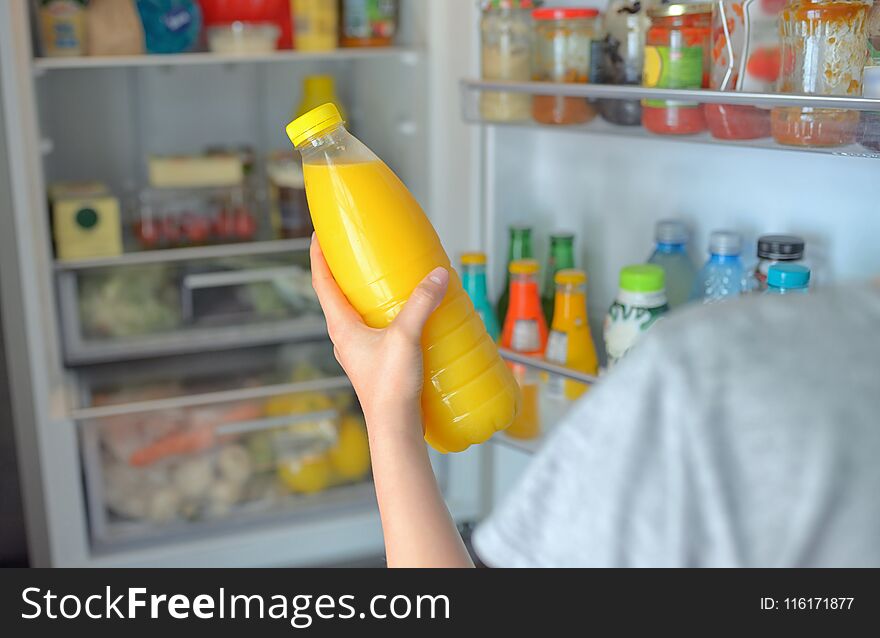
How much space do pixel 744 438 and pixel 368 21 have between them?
1.59m

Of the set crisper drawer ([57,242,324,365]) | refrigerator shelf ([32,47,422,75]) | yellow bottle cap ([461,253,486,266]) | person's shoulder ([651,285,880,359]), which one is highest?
refrigerator shelf ([32,47,422,75])

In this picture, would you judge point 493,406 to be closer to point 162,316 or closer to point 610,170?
point 610,170

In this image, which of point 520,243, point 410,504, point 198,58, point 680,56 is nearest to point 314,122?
point 410,504

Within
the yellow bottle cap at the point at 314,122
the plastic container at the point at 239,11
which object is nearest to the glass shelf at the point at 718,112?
the yellow bottle cap at the point at 314,122

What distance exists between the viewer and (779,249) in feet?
3.86

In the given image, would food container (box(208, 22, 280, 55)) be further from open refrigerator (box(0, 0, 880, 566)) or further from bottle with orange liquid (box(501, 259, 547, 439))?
bottle with orange liquid (box(501, 259, 547, 439))

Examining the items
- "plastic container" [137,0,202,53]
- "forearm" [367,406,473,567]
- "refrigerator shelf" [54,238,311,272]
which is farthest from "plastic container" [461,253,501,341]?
"forearm" [367,406,473,567]

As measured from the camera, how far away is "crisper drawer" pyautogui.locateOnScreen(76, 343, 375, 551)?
183 centimetres

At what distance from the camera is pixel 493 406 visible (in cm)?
89

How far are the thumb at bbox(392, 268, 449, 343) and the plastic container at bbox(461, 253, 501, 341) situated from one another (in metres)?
0.74

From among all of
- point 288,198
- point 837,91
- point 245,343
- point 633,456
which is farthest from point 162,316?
point 633,456

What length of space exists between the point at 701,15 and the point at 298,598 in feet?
2.77

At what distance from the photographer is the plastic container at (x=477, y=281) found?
1521 mm

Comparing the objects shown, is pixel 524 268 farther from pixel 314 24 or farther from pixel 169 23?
pixel 169 23
